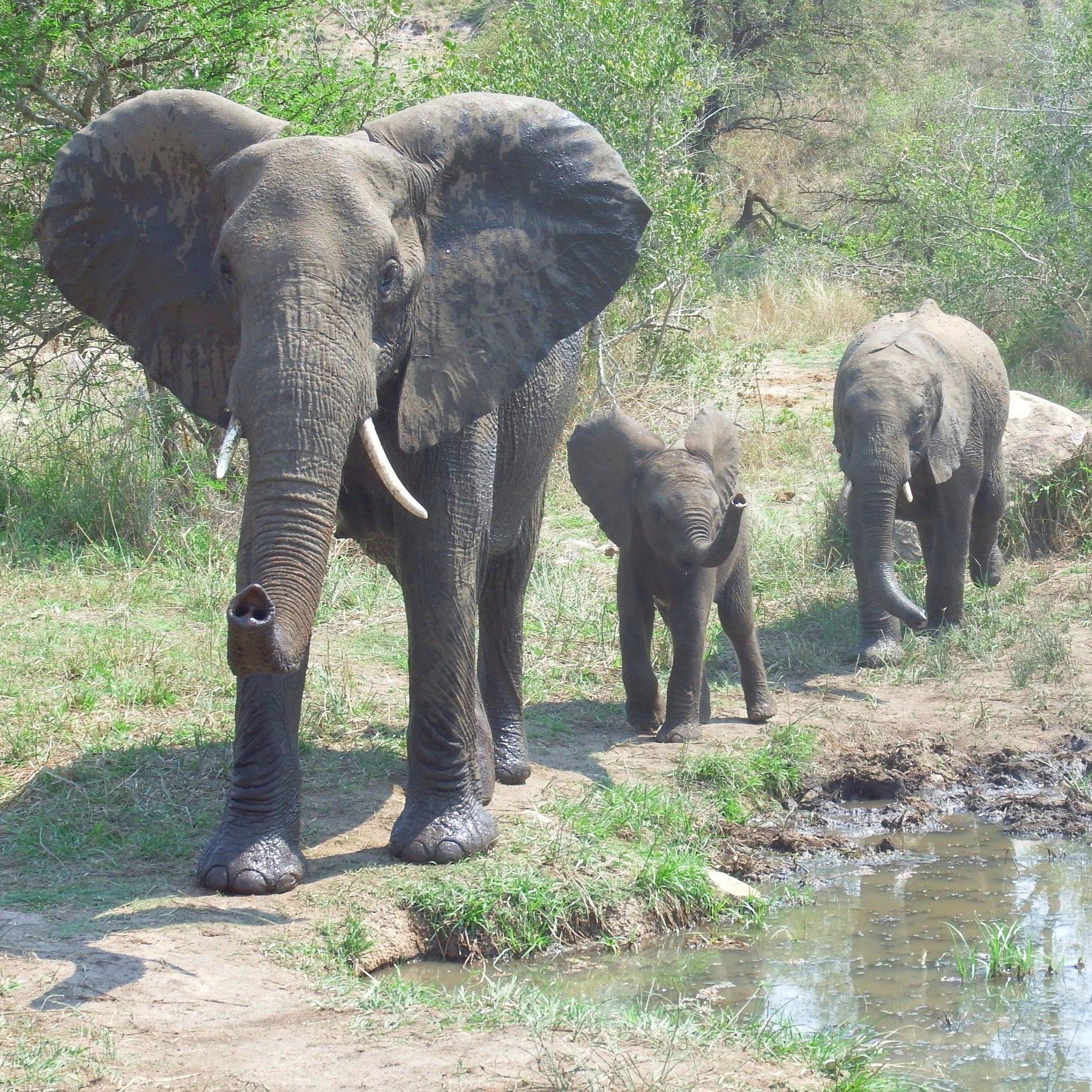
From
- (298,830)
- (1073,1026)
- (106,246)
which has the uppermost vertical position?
(106,246)

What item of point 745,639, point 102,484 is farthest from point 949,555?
point 102,484

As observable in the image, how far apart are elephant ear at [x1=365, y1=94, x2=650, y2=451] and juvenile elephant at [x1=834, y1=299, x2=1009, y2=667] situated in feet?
11.1

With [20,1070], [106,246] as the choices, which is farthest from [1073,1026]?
[106,246]

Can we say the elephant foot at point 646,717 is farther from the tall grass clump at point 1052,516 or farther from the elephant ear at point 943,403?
the tall grass clump at point 1052,516

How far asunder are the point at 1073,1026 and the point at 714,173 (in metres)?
19.0

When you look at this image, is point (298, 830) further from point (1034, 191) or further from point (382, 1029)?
point (1034, 191)

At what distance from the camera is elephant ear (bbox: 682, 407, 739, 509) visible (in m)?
7.25

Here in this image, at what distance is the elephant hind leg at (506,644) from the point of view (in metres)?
6.31

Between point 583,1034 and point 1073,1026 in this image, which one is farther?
point 1073,1026

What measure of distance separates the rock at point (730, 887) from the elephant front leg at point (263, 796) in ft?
4.67

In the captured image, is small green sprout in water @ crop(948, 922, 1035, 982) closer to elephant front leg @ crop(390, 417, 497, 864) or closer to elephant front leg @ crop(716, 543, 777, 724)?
elephant front leg @ crop(390, 417, 497, 864)

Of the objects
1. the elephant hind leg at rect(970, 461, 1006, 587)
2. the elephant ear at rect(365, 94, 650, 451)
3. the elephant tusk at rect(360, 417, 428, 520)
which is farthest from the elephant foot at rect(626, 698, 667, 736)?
the elephant hind leg at rect(970, 461, 1006, 587)

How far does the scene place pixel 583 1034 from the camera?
3816 millimetres

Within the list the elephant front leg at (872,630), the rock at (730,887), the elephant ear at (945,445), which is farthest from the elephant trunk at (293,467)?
the elephant ear at (945,445)
